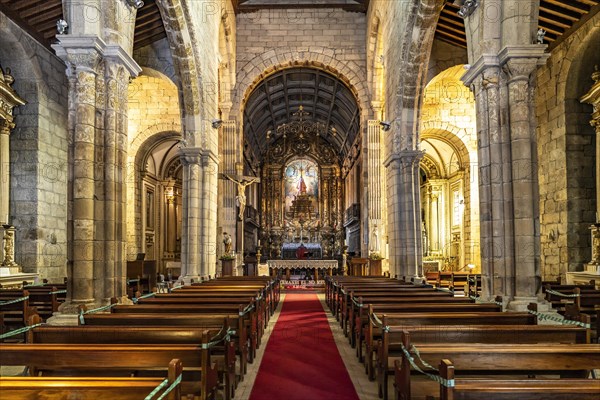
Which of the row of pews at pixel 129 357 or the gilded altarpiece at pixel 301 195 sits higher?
the gilded altarpiece at pixel 301 195

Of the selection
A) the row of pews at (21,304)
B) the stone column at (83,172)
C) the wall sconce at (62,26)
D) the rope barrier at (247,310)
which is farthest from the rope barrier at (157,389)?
the row of pews at (21,304)

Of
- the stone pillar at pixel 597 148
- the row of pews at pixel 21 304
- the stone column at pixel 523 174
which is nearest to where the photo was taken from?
the stone column at pixel 523 174

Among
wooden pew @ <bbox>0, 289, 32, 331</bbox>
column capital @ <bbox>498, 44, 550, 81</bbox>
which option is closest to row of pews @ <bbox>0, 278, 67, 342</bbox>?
wooden pew @ <bbox>0, 289, 32, 331</bbox>

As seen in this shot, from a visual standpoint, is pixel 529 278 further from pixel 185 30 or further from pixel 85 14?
pixel 185 30

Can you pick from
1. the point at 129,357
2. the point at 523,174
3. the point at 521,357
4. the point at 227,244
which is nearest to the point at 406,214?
the point at 227,244

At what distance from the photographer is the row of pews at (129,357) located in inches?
109

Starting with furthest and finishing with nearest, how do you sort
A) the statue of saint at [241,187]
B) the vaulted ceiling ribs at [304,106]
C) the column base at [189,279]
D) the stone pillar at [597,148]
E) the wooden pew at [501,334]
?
the vaulted ceiling ribs at [304,106]
the statue of saint at [241,187]
the column base at [189,279]
the stone pillar at [597,148]
the wooden pew at [501,334]

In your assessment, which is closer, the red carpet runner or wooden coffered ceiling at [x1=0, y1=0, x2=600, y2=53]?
the red carpet runner

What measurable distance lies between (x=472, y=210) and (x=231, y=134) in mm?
9032

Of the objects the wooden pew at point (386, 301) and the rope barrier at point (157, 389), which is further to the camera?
the wooden pew at point (386, 301)

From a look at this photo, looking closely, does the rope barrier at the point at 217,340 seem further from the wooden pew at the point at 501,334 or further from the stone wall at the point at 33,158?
the stone wall at the point at 33,158

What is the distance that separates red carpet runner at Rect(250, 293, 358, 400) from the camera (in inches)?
212

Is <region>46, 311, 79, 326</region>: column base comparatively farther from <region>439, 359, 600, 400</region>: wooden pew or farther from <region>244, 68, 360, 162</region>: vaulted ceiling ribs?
<region>244, 68, 360, 162</region>: vaulted ceiling ribs

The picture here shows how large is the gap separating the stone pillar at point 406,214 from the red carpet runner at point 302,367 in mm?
4089
